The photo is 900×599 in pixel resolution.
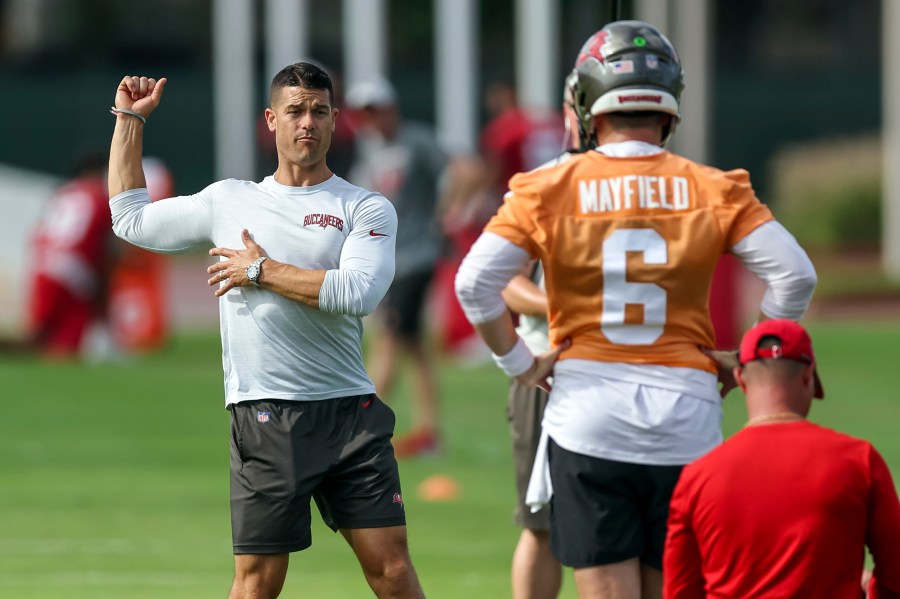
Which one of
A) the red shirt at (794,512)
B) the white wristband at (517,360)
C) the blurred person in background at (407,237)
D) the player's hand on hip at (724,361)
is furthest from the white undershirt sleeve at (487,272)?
A: the blurred person in background at (407,237)

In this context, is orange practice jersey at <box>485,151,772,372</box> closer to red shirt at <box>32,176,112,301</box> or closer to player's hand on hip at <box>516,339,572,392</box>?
player's hand on hip at <box>516,339,572,392</box>

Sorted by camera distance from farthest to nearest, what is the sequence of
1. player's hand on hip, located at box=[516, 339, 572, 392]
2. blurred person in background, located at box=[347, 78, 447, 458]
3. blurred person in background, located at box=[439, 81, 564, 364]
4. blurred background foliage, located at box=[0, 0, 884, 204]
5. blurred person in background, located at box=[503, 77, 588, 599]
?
blurred background foliage, located at box=[0, 0, 884, 204] → blurred person in background, located at box=[439, 81, 564, 364] → blurred person in background, located at box=[347, 78, 447, 458] → blurred person in background, located at box=[503, 77, 588, 599] → player's hand on hip, located at box=[516, 339, 572, 392]

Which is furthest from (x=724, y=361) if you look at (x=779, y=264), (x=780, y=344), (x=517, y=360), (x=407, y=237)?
(x=407, y=237)

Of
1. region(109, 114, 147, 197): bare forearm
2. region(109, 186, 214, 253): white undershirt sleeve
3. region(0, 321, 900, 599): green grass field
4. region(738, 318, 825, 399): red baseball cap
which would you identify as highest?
region(109, 114, 147, 197): bare forearm

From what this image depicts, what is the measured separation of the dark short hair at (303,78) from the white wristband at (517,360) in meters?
1.25

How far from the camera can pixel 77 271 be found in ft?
63.2

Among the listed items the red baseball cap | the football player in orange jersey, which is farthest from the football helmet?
the red baseball cap

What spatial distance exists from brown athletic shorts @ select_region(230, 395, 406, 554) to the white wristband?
0.84 metres

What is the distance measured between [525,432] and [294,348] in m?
1.25

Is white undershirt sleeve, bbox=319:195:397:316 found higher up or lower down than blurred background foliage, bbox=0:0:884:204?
lower down

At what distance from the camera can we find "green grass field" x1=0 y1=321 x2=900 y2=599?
8.57 m

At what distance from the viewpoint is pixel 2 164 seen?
38.5 m

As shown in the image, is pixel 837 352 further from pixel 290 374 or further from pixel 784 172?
pixel 784 172

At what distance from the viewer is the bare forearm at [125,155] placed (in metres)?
6.14
